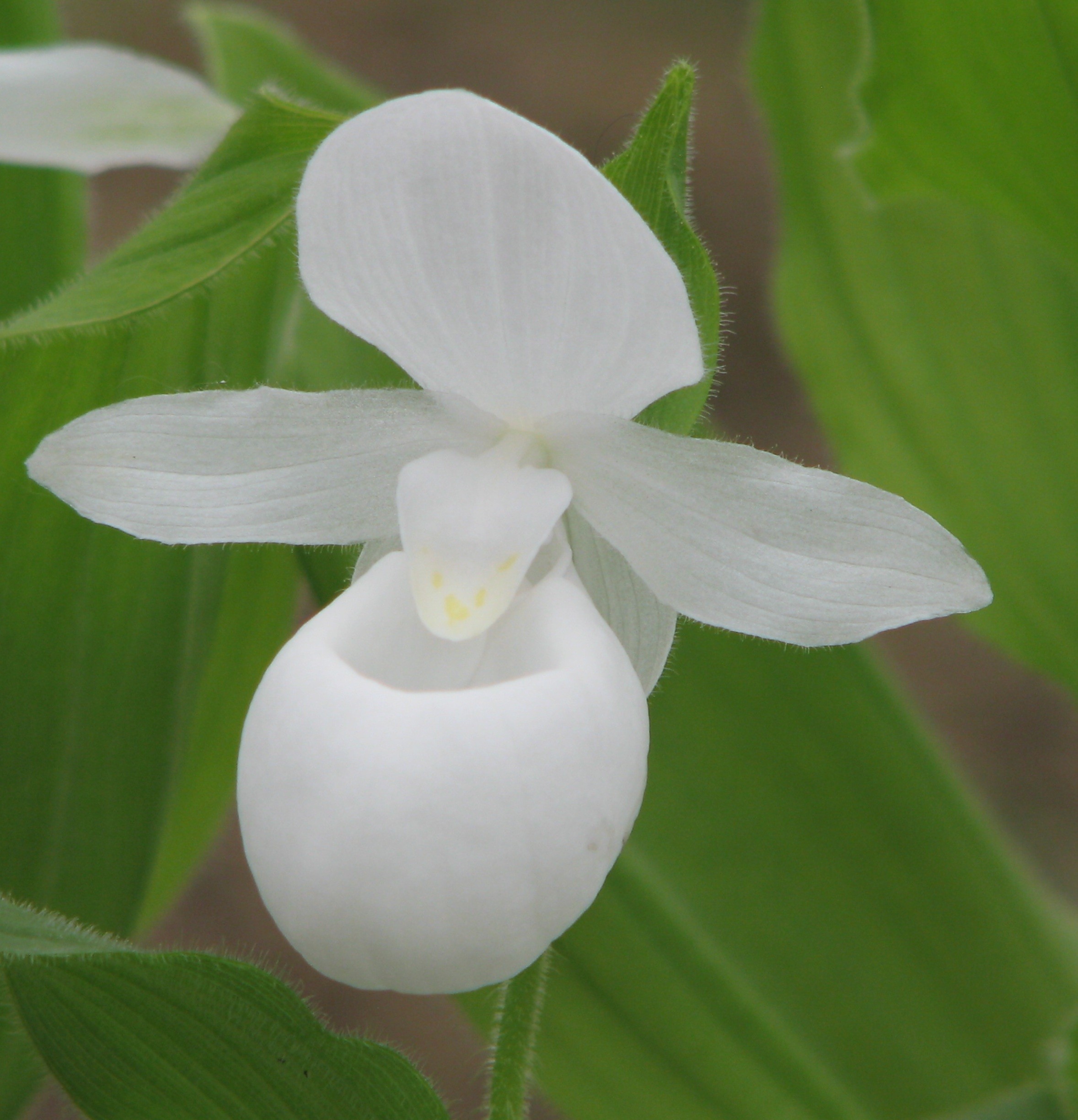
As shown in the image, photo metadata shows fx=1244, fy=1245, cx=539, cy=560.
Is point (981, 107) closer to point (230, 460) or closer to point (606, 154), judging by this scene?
point (230, 460)

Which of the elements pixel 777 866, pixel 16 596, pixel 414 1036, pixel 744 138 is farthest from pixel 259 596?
pixel 744 138

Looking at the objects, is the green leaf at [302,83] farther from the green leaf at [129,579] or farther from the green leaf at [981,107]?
the green leaf at [981,107]

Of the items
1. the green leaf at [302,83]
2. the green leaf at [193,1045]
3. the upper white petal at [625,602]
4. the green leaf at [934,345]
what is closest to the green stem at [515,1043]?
the green leaf at [193,1045]

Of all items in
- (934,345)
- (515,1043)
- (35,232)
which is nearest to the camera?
(515,1043)

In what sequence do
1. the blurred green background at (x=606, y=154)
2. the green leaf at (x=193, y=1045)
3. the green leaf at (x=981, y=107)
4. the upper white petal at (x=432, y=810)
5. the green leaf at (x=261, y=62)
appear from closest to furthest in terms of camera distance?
1. the upper white petal at (x=432, y=810)
2. the green leaf at (x=193, y=1045)
3. the green leaf at (x=981, y=107)
4. the green leaf at (x=261, y=62)
5. the blurred green background at (x=606, y=154)

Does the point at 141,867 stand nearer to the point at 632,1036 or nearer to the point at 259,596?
the point at 259,596

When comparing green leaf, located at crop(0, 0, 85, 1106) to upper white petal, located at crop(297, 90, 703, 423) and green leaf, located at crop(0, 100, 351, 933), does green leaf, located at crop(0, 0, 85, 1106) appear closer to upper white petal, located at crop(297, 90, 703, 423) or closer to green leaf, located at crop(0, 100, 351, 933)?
green leaf, located at crop(0, 100, 351, 933)

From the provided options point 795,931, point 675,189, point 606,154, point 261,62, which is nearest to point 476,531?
point 675,189
